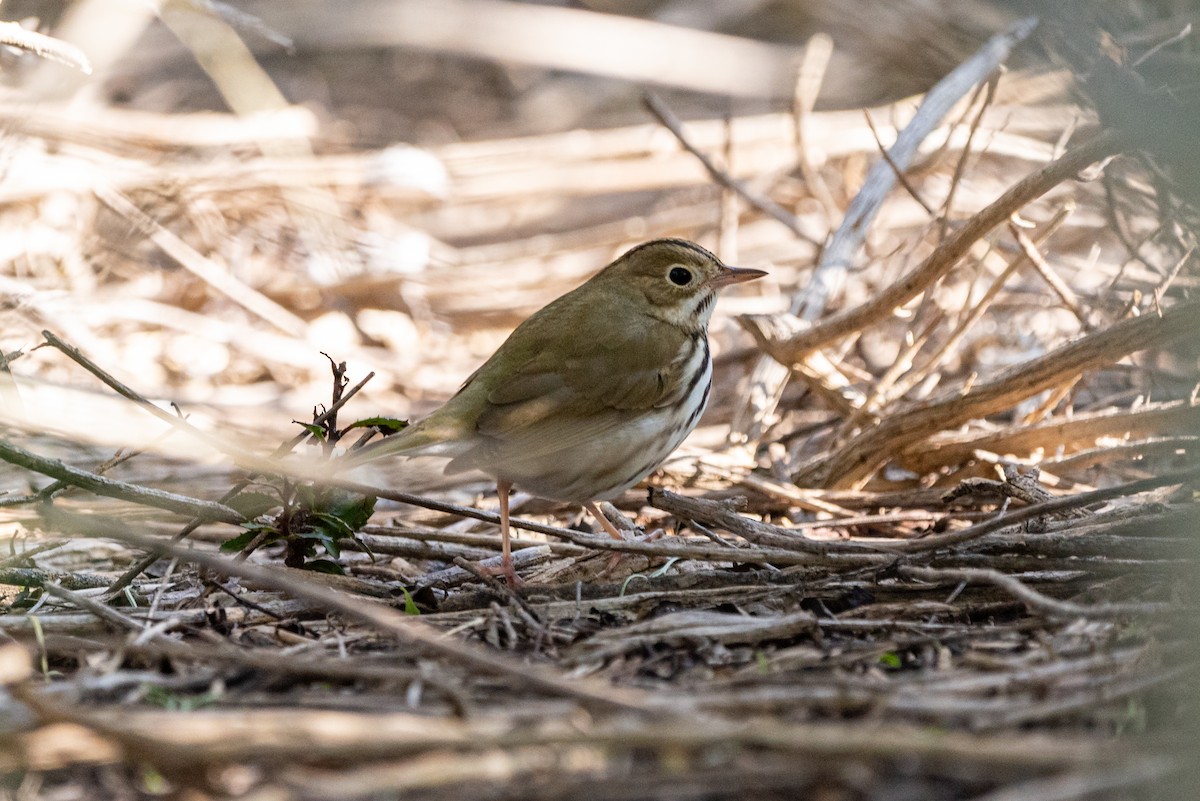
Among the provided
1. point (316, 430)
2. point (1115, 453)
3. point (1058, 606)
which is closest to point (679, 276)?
point (1115, 453)

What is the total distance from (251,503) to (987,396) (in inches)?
94.8

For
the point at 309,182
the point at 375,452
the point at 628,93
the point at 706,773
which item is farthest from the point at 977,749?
the point at 628,93

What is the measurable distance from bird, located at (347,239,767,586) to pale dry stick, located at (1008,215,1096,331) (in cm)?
89

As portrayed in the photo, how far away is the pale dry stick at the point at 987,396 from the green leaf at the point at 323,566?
1826 mm

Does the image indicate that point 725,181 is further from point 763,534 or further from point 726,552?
point 726,552

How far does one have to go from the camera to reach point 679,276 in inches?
181

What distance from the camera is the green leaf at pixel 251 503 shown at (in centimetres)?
337

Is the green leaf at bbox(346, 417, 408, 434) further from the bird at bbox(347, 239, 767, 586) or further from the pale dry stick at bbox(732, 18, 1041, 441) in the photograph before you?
the pale dry stick at bbox(732, 18, 1041, 441)

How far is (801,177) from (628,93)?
9.57ft

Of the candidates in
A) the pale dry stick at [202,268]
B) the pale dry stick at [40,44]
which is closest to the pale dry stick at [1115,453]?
the pale dry stick at [40,44]

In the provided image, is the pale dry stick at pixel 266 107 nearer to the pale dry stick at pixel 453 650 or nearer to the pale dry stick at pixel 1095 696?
the pale dry stick at pixel 453 650

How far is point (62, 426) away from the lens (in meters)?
3.23

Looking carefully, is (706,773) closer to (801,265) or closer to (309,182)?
(801,265)

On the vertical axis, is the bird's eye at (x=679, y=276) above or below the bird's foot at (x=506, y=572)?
above
